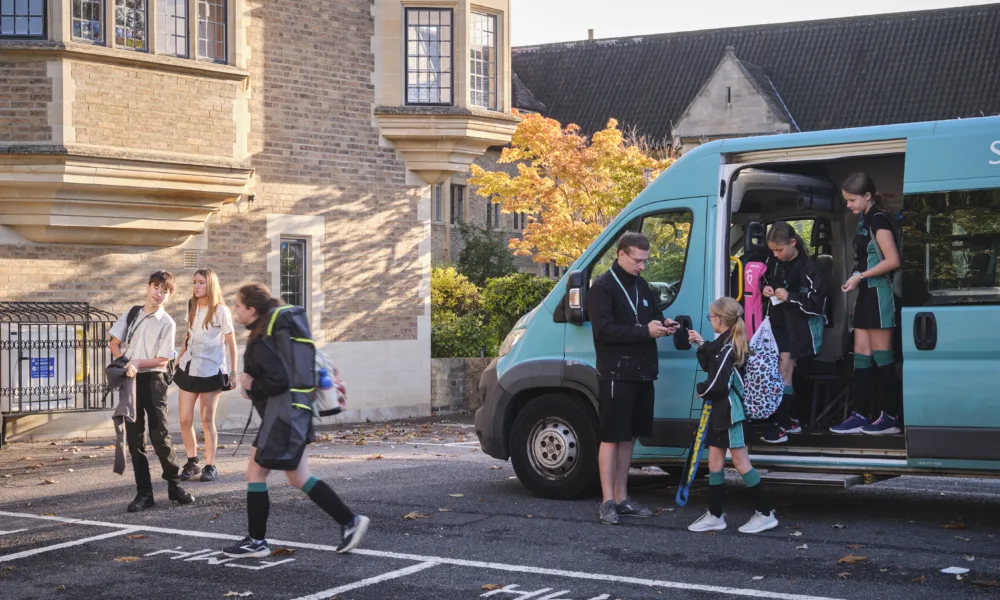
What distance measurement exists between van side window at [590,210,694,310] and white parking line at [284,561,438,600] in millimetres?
2966

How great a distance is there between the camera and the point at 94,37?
1505 centimetres

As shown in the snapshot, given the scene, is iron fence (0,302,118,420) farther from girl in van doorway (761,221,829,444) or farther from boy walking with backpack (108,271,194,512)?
girl in van doorway (761,221,829,444)

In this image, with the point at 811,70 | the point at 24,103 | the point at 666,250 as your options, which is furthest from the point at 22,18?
the point at 811,70

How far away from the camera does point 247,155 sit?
→ 17031mm

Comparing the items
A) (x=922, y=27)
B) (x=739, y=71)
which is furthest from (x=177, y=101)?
(x=922, y=27)

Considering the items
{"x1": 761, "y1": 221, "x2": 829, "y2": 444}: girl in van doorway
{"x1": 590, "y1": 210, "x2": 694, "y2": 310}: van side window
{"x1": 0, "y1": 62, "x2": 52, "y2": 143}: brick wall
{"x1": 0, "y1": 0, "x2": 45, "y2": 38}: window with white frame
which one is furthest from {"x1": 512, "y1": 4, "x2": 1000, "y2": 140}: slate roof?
{"x1": 590, "y1": 210, "x2": 694, "y2": 310}: van side window

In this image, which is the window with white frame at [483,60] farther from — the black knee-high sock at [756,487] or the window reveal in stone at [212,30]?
the black knee-high sock at [756,487]

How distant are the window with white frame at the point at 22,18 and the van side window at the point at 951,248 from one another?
10231mm

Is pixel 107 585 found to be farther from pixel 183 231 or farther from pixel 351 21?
pixel 351 21

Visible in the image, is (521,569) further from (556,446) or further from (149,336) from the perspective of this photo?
(149,336)

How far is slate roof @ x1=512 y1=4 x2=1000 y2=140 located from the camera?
173 feet

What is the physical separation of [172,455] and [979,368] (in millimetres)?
5718

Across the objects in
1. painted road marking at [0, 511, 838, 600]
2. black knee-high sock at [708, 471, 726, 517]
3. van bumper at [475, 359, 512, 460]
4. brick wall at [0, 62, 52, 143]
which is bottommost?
painted road marking at [0, 511, 838, 600]

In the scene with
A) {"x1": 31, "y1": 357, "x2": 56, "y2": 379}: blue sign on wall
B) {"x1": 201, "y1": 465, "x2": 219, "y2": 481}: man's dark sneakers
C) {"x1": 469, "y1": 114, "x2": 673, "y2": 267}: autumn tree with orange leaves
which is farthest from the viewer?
{"x1": 469, "y1": 114, "x2": 673, "y2": 267}: autumn tree with orange leaves
